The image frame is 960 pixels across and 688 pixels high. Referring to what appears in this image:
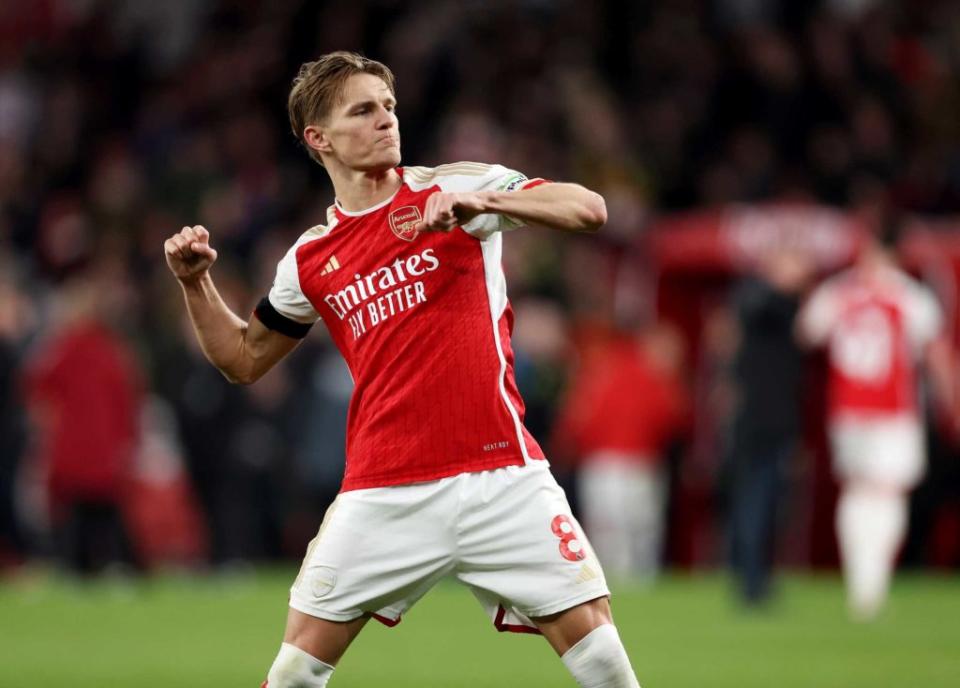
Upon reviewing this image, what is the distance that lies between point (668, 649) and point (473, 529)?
5.24 metres

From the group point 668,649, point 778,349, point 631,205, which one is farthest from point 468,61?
point 668,649

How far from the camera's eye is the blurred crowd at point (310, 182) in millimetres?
17250

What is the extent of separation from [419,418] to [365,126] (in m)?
0.94

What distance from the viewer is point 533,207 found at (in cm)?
557

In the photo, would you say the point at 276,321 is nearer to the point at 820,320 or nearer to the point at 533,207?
the point at 533,207

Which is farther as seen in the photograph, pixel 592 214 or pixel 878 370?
pixel 878 370

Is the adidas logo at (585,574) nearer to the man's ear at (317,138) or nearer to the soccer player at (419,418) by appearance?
the soccer player at (419,418)

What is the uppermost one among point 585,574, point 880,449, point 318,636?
point 880,449

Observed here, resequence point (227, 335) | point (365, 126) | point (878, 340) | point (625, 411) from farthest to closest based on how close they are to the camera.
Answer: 1. point (625, 411)
2. point (878, 340)
3. point (227, 335)
4. point (365, 126)

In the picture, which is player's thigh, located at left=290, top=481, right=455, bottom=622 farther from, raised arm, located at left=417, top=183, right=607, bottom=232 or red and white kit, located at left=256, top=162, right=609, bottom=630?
raised arm, located at left=417, top=183, right=607, bottom=232

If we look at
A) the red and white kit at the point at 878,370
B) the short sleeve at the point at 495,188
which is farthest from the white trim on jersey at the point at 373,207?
the red and white kit at the point at 878,370

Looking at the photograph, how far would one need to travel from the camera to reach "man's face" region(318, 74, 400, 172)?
5.92 meters

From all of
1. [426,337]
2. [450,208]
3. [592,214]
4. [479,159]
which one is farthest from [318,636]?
[479,159]

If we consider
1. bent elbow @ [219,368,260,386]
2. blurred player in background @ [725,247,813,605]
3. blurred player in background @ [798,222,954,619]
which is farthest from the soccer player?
blurred player in background @ [798,222,954,619]
